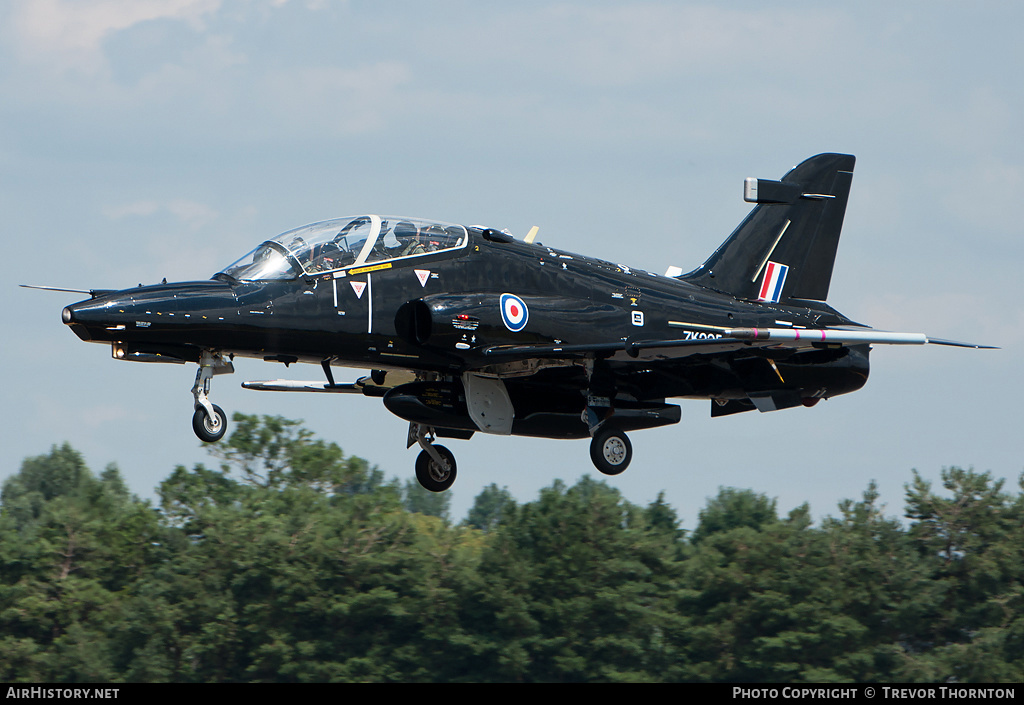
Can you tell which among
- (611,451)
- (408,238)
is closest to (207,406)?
(408,238)

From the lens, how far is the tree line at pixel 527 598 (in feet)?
143

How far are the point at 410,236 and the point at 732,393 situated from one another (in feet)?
18.2

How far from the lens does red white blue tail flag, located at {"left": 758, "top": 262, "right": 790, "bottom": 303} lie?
837 inches

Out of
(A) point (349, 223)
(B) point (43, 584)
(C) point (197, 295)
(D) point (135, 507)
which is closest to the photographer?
(C) point (197, 295)

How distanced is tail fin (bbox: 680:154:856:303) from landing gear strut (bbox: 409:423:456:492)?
5.04m

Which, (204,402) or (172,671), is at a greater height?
(204,402)

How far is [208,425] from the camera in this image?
15.4 m

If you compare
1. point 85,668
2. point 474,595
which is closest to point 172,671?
point 85,668

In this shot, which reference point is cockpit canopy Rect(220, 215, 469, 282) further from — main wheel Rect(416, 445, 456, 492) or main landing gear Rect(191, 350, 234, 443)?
main wheel Rect(416, 445, 456, 492)

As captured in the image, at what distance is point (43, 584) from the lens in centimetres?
4753

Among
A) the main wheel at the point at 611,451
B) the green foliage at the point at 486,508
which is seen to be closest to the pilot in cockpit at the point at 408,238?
the main wheel at the point at 611,451

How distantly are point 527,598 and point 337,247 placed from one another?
30.7 m

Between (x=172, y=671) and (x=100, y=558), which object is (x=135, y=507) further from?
(x=172, y=671)

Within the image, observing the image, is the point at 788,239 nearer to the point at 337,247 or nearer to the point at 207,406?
the point at 337,247
